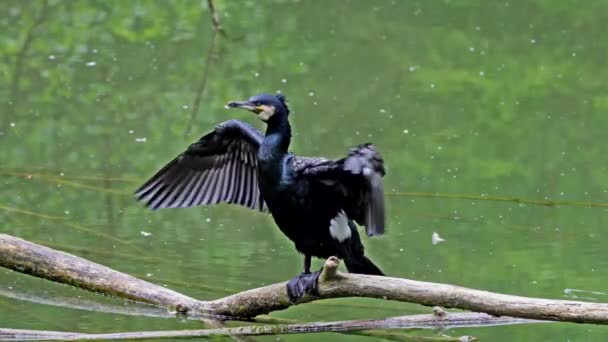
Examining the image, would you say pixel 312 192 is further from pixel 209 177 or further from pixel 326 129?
pixel 326 129

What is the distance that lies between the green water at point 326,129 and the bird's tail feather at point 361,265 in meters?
0.48

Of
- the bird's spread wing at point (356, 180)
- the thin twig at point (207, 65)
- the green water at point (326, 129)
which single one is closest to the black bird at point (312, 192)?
the bird's spread wing at point (356, 180)

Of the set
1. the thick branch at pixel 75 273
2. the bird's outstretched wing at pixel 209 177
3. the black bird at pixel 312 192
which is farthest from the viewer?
the bird's outstretched wing at pixel 209 177

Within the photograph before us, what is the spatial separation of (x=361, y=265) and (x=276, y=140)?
2.29ft

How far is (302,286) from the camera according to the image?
5051 millimetres

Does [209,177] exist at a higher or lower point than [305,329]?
higher

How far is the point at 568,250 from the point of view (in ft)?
23.0

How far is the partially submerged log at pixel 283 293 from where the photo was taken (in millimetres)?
4520

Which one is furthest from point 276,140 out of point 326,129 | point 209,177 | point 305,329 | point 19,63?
point 19,63

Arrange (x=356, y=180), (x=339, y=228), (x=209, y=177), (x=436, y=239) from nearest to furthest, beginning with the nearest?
(x=356, y=180) < (x=339, y=228) < (x=209, y=177) < (x=436, y=239)

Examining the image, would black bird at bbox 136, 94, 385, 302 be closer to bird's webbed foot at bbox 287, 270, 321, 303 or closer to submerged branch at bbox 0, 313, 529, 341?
bird's webbed foot at bbox 287, 270, 321, 303

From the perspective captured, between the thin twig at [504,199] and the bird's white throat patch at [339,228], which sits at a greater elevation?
the thin twig at [504,199]

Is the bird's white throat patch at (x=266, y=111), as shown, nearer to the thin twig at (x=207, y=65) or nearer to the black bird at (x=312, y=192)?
the black bird at (x=312, y=192)

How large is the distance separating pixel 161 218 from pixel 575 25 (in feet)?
18.5
